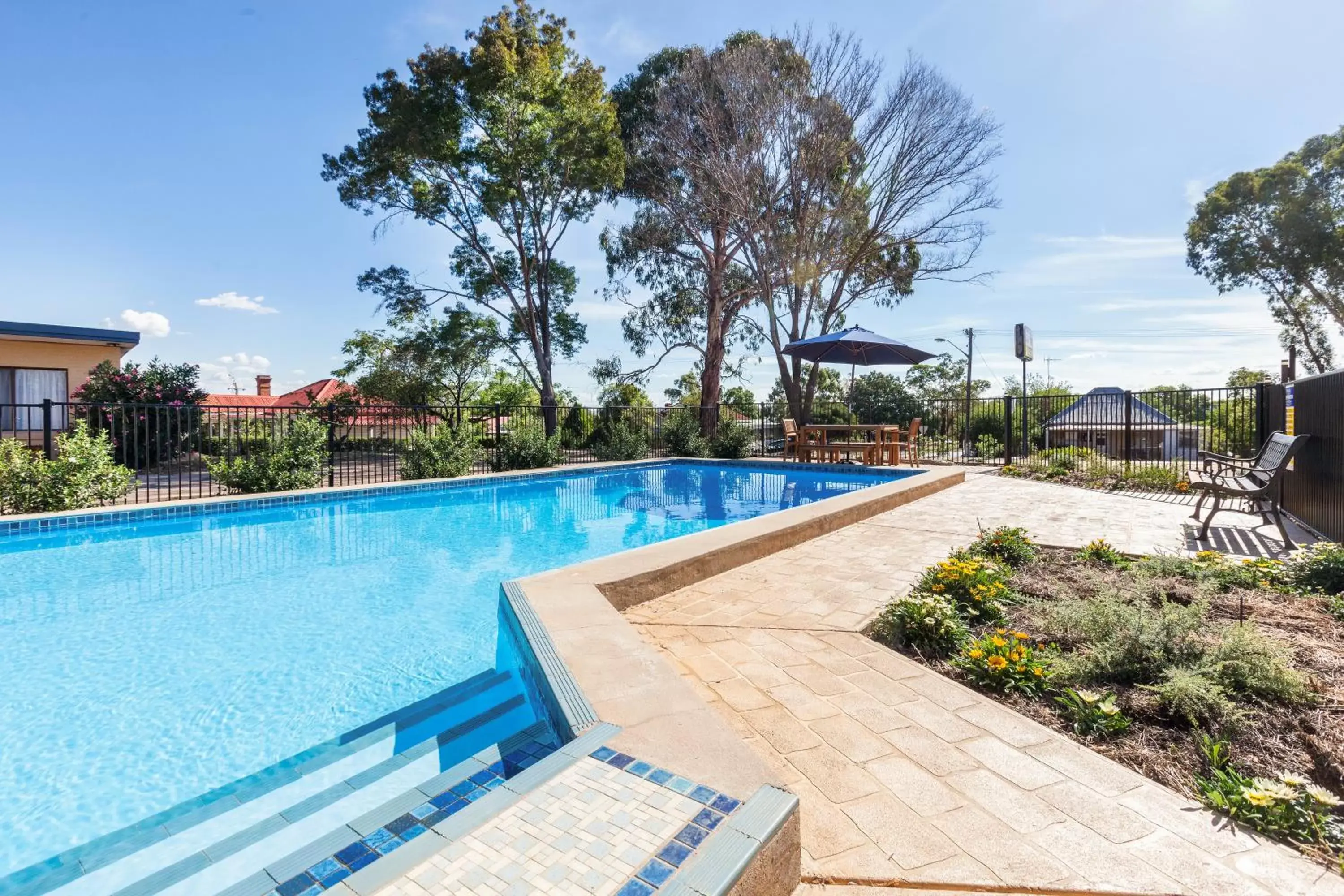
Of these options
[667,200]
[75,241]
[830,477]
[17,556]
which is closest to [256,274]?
[75,241]

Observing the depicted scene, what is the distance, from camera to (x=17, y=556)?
18.2 ft

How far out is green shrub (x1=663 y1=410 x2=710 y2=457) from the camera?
14.3m

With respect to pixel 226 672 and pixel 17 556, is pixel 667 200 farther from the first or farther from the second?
pixel 226 672

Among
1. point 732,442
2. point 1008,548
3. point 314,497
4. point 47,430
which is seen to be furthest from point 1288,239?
point 47,430

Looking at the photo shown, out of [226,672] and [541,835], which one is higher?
[541,835]

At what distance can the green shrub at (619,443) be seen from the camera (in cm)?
1330

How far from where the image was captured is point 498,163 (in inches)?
540

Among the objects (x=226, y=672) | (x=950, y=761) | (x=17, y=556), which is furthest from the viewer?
(x=17, y=556)

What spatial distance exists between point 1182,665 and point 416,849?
2.56 meters

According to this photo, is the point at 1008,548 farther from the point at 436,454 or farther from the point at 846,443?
the point at 436,454

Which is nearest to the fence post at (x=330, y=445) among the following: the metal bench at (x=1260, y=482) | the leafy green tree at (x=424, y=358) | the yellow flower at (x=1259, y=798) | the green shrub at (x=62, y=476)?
the green shrub at (x=62, y=476)

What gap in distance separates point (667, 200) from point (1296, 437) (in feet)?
44.6

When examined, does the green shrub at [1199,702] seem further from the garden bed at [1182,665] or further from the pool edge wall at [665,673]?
the pool edge wall at [665,673]

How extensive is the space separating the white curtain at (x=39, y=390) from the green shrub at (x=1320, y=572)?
1826 centimetres
